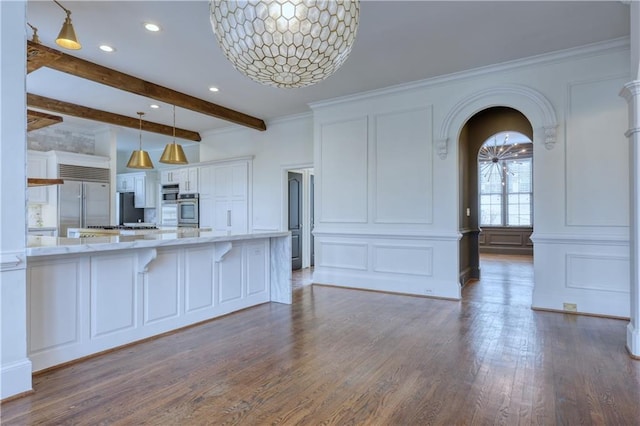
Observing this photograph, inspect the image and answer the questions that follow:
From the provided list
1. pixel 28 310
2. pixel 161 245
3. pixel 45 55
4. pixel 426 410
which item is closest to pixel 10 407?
pixel 28 310

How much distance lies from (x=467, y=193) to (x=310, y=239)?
3.37m

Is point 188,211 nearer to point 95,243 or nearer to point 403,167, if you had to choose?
point 403,167

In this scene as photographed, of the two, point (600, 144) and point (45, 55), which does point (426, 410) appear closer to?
point (600, 144)

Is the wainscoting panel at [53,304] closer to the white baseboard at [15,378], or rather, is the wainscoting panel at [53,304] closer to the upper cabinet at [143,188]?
the white baseboard at [15,378]

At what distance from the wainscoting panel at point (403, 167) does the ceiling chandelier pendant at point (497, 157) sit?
5.68m

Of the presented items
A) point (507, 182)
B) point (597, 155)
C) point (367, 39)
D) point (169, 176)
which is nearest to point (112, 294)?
point (367, 39)

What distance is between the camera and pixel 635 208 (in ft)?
9.77

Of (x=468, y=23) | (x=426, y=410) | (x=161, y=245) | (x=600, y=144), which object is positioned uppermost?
(x=468, y=23)

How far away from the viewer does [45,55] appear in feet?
10.4

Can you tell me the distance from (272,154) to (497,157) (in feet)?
22.1

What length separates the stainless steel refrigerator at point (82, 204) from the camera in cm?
688

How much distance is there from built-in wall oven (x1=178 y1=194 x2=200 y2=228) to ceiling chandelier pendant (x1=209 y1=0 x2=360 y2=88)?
654cm

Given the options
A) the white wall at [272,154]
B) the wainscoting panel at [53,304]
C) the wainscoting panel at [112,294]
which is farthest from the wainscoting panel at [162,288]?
the white wall at [272,154]

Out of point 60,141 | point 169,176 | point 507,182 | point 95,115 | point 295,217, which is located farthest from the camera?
point 507,182
